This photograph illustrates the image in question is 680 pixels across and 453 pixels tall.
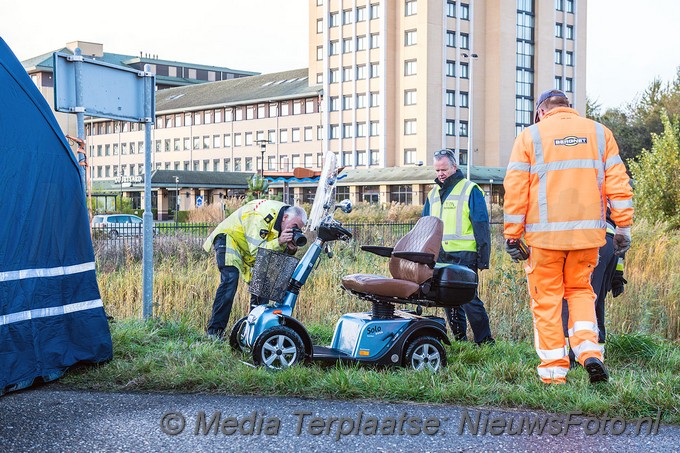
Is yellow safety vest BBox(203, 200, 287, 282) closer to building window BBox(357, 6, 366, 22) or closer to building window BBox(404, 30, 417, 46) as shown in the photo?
building window BBox(404, 30, 417, 46)

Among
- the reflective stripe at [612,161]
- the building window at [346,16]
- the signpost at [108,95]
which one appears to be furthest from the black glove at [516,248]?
the building window at [346,16]

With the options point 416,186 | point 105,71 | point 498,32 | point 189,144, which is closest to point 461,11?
point 498,32

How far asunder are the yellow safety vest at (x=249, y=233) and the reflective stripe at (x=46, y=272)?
1387 millimetres

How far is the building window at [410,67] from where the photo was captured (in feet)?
238

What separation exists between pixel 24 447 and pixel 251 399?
1.64m

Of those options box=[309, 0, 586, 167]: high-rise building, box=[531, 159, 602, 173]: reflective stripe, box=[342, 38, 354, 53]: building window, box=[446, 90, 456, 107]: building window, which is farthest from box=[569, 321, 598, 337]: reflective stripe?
box=[342, 38, 354, 53]: building window

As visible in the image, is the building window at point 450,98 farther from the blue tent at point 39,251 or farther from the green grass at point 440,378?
the blue tent at point 39,251

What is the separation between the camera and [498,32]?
75.7 metres

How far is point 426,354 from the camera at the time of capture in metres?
7.09

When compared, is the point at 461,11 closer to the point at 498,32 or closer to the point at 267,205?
the point at 498,32

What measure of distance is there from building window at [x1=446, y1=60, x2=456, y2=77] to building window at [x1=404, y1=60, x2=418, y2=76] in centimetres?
285

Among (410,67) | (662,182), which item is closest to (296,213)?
(662,182)

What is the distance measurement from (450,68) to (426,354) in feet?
226

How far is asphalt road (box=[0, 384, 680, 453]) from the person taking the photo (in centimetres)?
497
